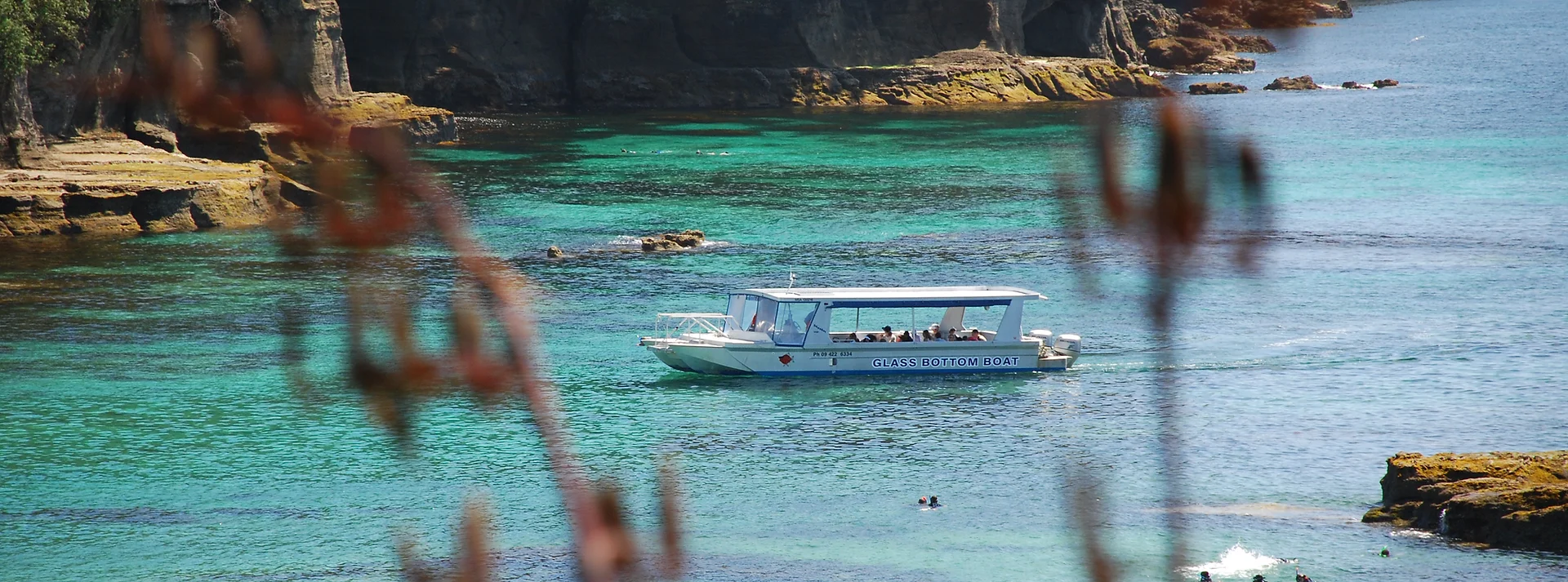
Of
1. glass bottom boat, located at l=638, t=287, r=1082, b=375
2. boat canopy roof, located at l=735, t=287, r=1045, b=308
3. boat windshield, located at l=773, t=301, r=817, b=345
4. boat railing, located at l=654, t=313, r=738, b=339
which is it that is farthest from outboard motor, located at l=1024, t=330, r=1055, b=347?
boat railing, located at l=654, t=313, r=738, b=339

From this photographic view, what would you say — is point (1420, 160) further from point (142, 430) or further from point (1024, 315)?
point (142, 430)

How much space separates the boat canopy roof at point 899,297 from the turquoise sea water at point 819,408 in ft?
10.9

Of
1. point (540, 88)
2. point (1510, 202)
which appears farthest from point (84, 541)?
point (540, 88)

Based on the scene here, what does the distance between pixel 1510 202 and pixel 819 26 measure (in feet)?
270

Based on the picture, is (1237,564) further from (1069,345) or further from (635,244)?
(635,244)

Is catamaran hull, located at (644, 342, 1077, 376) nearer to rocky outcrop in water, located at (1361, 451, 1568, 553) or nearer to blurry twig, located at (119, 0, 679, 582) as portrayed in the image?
rocky outcrop in water, located at (1361, 451, 1568, 553)

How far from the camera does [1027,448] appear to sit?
4394 centimetres

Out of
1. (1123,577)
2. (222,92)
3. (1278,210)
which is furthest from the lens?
(1278,210)

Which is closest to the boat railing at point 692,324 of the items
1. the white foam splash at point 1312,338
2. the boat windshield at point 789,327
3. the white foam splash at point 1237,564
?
the boat windshield at point 789,327

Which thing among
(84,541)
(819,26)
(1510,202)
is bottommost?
(84,541)

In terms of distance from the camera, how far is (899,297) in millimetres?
54188

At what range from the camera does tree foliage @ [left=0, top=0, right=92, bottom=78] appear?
66375mm

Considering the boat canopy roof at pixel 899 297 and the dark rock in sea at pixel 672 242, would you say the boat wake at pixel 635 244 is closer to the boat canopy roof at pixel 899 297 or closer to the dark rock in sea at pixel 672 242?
the dark rock in sea at pixel 672 242

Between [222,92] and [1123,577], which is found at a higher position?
[222,92]
